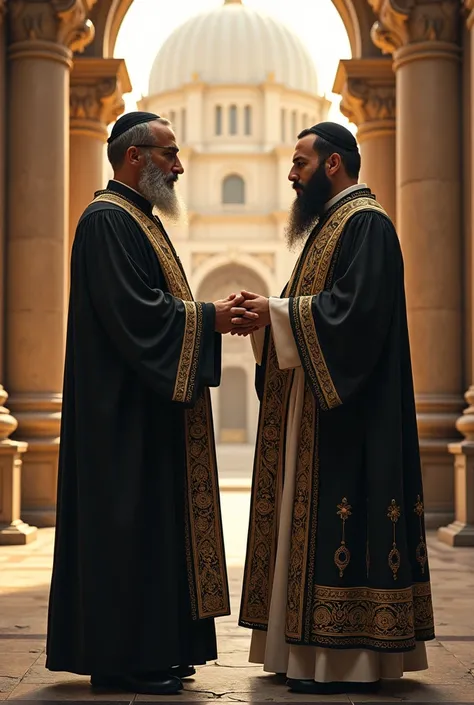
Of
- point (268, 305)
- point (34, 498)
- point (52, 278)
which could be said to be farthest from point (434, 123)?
point (268, 305)

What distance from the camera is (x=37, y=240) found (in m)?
10.4

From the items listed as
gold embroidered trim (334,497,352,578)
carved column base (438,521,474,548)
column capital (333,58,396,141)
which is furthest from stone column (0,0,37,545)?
gold embroidered trim (334,497,352,578)

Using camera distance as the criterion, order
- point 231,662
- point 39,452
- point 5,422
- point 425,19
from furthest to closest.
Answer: point 425,19, point 39,452, point 5,422, point 231,662

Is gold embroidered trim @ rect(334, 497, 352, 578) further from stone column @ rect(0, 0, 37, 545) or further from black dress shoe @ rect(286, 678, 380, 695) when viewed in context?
stone column @ rect(0, 0, 37, 545)

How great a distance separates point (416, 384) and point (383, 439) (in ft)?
20.8

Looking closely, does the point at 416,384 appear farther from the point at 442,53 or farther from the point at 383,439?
the point at 383,439

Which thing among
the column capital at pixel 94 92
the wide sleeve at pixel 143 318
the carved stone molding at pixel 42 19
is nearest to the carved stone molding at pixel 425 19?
the carved stone molding at pixel 42 19

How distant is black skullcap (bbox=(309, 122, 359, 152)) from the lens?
4.66 m

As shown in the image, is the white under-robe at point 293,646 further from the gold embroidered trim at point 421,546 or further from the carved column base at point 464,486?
the carved column base at point 464,486

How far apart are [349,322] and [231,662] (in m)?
1.62

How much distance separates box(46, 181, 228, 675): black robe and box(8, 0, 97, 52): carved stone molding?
260 inches

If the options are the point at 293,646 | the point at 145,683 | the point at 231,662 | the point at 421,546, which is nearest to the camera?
the point at 145,683

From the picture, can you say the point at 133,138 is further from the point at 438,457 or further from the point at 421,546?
the point at 438,457

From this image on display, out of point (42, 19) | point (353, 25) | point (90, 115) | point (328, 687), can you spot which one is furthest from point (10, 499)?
point (353, 25)
